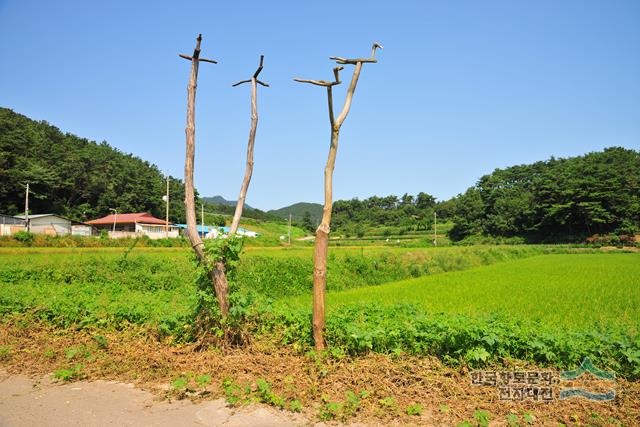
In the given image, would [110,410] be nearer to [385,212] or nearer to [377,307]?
[377,307]

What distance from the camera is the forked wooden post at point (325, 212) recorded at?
566 centimetres

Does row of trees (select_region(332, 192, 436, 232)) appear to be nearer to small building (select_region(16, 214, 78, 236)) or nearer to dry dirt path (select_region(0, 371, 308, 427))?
small building (select_region(16, 214, 78, 236))

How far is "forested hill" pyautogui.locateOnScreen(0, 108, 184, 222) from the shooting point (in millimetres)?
56594

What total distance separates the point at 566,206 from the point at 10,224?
66790 millimetres

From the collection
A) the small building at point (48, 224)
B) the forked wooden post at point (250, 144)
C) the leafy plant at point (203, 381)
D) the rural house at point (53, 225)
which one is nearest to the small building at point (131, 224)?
the rural house at point (53, 225)

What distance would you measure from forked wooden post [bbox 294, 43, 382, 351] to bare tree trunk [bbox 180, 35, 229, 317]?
4.91 ft

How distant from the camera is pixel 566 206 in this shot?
58.5 m

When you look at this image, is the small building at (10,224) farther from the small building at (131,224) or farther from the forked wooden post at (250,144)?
the forked wooden post at (250,144)

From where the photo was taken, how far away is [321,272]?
18.8 feet

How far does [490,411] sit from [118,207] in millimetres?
73122

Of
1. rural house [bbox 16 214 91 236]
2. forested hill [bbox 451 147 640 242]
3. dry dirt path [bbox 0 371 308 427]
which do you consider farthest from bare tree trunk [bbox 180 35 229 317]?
forested hill [bbox 451 147 640 242]

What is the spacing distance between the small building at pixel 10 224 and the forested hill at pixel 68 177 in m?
14.7

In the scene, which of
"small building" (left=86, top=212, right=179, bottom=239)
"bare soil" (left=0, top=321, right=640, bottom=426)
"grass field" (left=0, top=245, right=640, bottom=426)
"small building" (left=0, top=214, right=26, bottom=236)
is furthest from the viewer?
"small building" (left=86, top=212, right=179, bottom=239)

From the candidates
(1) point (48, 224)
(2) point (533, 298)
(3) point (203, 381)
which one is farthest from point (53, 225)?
(3) point (203, 381)
